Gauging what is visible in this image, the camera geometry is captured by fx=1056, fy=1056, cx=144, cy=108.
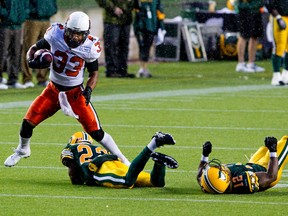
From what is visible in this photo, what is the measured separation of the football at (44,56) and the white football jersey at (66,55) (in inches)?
7.6

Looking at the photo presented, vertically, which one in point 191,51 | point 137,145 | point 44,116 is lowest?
point 191,51

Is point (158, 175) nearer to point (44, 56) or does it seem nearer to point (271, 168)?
point (271, 168)

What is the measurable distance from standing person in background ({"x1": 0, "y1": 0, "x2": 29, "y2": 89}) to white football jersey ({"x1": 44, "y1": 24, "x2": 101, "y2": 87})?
23.3ft

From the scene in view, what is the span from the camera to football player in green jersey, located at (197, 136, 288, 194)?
305 inches

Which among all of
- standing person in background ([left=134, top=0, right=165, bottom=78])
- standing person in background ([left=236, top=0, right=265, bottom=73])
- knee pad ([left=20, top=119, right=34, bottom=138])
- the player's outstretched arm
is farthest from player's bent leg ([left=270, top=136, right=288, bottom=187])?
standing person in background ([left=236, top=0, right=265, bottom=73])

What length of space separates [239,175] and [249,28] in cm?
1213

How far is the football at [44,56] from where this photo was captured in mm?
8664

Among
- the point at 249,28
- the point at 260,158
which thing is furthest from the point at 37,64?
the point at 249,28

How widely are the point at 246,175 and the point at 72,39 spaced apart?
2.00 metres

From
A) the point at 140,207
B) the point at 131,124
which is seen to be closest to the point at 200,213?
the point at 140,207

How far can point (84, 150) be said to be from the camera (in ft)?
27.2

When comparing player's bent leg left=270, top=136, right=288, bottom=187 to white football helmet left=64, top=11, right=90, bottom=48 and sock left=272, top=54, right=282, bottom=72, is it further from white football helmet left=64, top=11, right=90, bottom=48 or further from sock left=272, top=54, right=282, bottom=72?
sock left=272, top=54, right=282, bottom=72

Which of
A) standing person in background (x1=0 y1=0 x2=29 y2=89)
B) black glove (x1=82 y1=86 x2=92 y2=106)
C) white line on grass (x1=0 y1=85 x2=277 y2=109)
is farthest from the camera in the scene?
standing person in background (x1=0 y1=0 x2=29 y2=89)

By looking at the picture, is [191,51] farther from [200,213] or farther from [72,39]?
[200,213]
